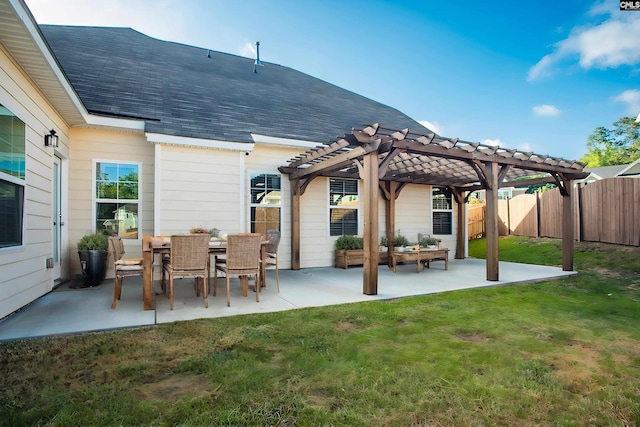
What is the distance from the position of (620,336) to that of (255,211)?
20.3 feet

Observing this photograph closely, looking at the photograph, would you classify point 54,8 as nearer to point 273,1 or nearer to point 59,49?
point 59,49

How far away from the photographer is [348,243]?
8.14m

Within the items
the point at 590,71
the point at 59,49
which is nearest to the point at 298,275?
the point at 59,49

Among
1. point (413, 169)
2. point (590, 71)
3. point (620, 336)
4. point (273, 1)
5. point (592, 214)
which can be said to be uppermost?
point (590, 71)

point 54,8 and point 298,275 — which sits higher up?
point 54,8

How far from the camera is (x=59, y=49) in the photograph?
7922mm

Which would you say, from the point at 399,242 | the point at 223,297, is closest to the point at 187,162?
the point at 223,297

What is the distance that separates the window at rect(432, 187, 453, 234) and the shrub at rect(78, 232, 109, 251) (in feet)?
27.5

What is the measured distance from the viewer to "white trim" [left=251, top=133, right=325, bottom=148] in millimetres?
7359

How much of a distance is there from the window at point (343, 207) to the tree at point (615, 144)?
30941 millimetres

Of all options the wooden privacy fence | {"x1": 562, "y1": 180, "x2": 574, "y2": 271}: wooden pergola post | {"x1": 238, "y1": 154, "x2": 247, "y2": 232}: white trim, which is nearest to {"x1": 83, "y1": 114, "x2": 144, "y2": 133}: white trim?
{"x1": 238, "y1": 154, "x2": 247, "y2": 232}: white trim

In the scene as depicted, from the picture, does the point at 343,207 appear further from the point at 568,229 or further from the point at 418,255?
the point at 568,229

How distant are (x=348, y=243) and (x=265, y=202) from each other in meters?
2.26

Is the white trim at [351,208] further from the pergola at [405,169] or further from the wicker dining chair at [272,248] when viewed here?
the wicker dining chair at [272,248]
